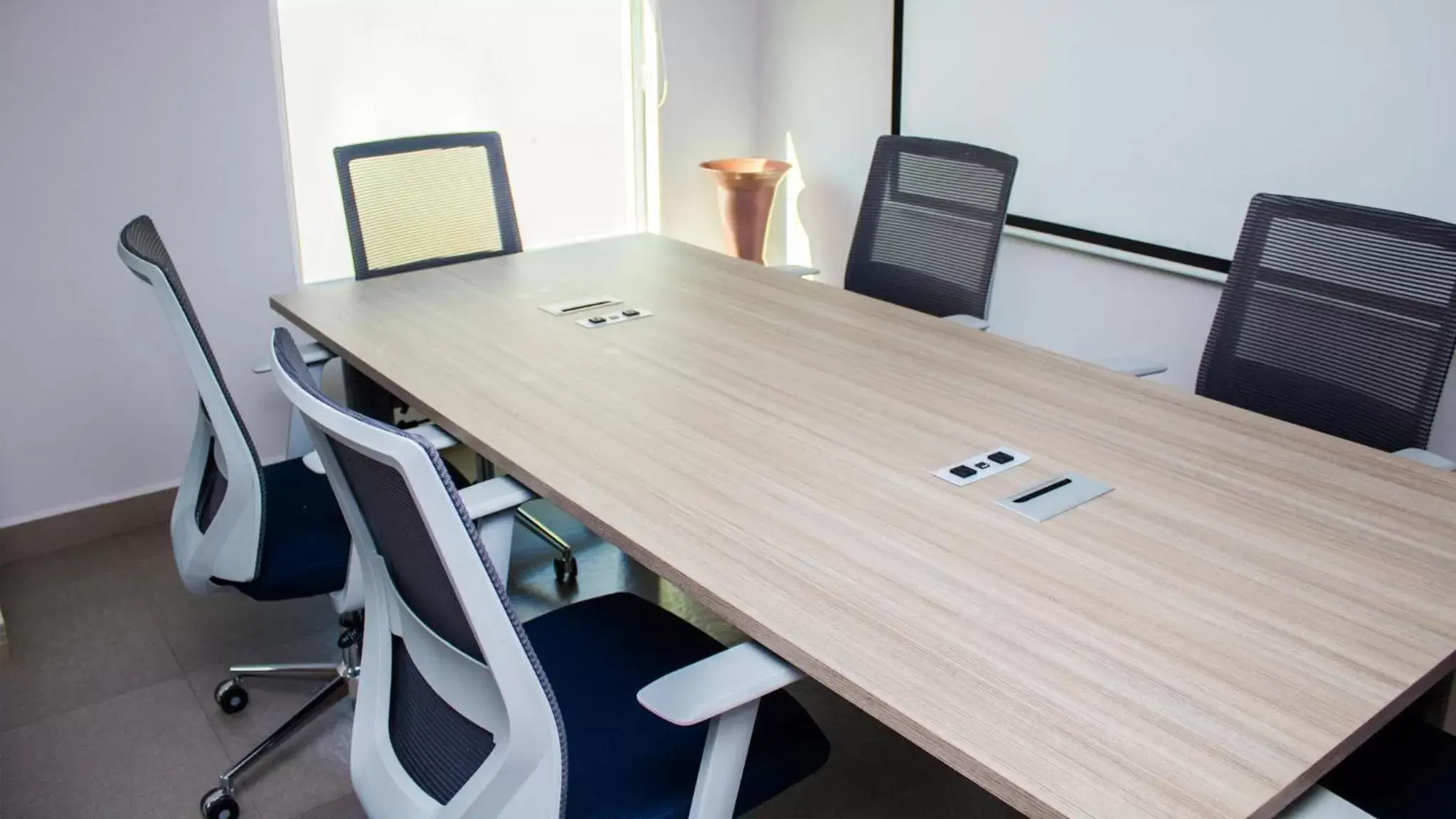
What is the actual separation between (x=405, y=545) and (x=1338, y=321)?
6.16 ft

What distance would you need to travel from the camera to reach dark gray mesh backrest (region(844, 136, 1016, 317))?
3057 millimetres

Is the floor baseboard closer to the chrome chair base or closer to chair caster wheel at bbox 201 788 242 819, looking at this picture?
the chrome chair base

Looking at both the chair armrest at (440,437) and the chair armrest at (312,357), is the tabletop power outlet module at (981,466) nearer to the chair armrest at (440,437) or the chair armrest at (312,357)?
the chair armrest at (440,437)

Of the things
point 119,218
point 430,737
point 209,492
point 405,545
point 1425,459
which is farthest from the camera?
point 119,218

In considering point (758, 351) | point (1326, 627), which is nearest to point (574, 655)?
point (758, 351)

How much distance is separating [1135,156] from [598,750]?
2.62 metres

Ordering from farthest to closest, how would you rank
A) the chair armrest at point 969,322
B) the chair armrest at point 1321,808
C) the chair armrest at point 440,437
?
the chair armrest at point 969,322, the chair armrest at point 440,437, the chair armrest at point 1321,808

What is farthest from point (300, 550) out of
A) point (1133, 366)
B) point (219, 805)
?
point (1133, 366)

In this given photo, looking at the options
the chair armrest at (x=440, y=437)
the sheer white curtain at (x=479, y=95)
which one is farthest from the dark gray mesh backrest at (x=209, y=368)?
the sheer white curtain at (x=479, y=95)

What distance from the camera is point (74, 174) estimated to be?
10.7 feet

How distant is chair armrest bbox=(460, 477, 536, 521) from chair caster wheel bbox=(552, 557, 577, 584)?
1.27 meters

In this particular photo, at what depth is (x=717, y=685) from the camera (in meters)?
1.45

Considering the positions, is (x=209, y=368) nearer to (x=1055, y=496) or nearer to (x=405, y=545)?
(x=405, y=545)

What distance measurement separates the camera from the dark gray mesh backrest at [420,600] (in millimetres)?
1329
